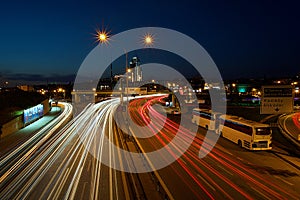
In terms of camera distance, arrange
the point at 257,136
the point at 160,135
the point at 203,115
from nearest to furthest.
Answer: the point at 257,136, the point at 160,135, the point at 203,115

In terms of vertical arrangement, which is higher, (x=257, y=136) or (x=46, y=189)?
(x=257, y=136)

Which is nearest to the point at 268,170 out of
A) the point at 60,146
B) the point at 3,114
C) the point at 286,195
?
the point at 286,195

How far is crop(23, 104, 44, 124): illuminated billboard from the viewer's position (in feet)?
123

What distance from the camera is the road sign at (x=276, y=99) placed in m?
21.8

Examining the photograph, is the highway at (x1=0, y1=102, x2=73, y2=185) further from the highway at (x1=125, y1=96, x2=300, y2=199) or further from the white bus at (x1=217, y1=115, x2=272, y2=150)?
the white bus at (x1=217, y1=115, x2=272, y2=150)

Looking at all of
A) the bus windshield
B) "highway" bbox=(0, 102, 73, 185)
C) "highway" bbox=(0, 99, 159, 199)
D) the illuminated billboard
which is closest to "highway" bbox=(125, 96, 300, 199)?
the bus windshield

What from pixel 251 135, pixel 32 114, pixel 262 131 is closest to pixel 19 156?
pixel 251 135

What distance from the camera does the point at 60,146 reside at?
77.9 feet

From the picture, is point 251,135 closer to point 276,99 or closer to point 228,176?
point 276,99

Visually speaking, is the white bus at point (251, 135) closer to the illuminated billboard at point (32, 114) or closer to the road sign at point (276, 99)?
the road sign at point (276, 99)

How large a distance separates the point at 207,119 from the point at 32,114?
2838 centimetres

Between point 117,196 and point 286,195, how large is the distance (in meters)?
8.84

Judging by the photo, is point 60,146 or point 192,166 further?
point 60,146

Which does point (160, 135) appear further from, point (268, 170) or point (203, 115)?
point (268, 170)
